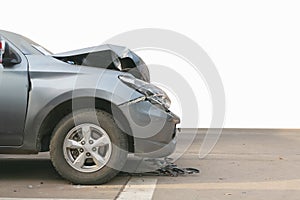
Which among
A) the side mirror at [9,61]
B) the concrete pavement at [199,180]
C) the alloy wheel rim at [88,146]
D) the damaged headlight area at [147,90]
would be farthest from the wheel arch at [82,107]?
the side mirror at [9,61]

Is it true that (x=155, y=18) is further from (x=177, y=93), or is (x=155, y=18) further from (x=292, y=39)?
(x=292, y=39)

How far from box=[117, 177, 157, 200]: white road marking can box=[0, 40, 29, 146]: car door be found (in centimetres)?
125

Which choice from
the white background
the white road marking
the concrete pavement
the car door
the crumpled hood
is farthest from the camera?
the white background

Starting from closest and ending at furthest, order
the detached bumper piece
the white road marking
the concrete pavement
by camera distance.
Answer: the white road marking < the concrete pavement < the detached bumper piece

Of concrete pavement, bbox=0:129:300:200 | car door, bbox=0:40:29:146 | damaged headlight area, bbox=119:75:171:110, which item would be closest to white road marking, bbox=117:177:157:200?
concrete pavement, bbox=0:129:300:200

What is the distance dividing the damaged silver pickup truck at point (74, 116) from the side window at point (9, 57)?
1 centimetres

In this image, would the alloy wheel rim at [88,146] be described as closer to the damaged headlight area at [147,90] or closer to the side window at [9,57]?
the damaged headlight area at [147,90]

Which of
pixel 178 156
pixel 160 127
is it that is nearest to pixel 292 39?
pixel 178 156

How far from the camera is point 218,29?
9484mm

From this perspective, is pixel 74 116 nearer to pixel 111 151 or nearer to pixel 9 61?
pixel 111 151

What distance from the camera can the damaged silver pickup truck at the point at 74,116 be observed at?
18.1ft

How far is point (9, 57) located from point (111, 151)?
1.48m

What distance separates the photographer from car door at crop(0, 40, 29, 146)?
550cm

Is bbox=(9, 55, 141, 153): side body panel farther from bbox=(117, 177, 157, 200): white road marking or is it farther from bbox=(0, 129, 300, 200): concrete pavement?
bbox=(117, 177, 157, 200): white road marking
